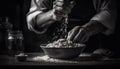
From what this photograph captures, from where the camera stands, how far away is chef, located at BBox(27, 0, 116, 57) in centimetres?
254

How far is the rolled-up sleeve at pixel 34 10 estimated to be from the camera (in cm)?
261

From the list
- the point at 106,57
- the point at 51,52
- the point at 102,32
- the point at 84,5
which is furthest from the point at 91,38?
the point at 51,52

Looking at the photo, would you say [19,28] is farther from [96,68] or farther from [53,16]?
[96,68]

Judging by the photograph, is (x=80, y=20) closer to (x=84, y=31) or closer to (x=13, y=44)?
(x=84, y=31)

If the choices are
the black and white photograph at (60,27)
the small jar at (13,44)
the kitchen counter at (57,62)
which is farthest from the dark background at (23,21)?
the kitchen counter at (57,62)

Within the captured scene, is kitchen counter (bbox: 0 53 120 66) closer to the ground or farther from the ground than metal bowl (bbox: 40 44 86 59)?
closer to the ground

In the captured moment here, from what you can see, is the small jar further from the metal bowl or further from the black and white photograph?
the metal bowl

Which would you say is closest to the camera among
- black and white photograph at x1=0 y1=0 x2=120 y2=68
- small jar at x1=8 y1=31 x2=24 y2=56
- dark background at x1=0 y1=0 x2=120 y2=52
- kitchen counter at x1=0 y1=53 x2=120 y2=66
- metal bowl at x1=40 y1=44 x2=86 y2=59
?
kitchen counter at x1=0 y1=53 x2=120 y2=66

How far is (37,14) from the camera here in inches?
102

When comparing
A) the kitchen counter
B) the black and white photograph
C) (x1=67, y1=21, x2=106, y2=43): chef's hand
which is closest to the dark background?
the black and white photograph

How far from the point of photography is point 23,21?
9.11 ft

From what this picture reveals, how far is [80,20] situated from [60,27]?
19cm

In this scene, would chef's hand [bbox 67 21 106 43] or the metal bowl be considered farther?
chef's hand [bbox 67 21 106 43]

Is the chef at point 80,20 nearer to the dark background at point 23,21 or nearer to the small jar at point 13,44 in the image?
the dark background at point 23,21
